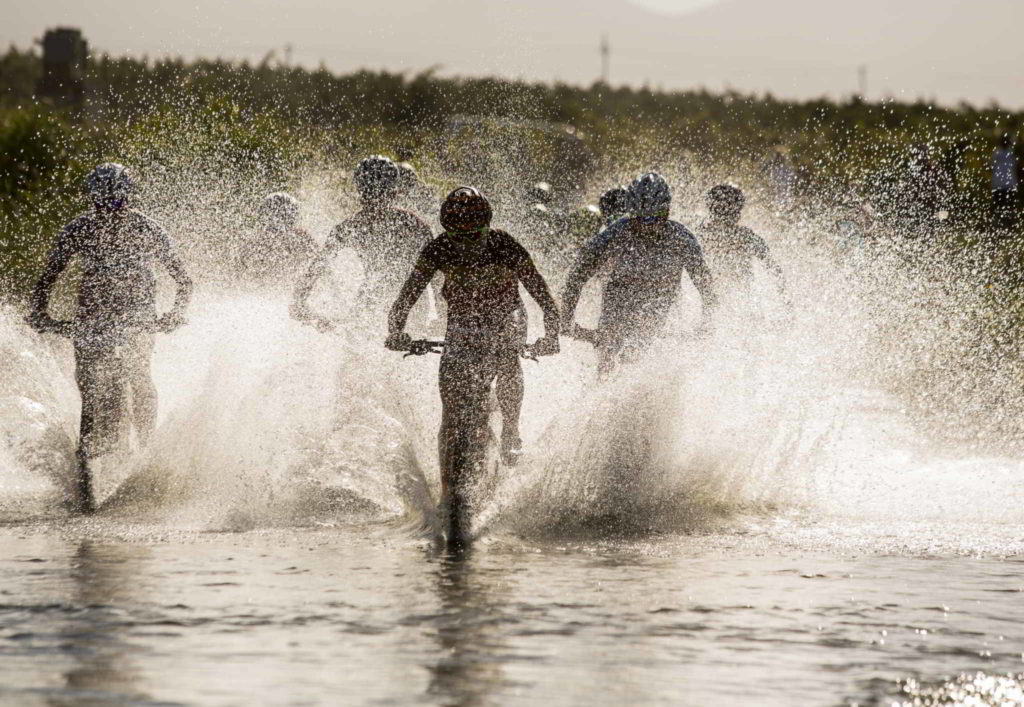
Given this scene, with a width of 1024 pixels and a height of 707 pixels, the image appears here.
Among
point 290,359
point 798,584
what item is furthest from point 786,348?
point 798,584

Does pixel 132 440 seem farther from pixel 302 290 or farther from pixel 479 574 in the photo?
pixel 479 574

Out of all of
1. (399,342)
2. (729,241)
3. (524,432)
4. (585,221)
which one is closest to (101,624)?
(399,342)

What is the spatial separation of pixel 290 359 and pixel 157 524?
3.14 metres

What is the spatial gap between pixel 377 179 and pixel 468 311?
265cm

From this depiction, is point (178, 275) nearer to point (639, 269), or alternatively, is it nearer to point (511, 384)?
point (511, 384)

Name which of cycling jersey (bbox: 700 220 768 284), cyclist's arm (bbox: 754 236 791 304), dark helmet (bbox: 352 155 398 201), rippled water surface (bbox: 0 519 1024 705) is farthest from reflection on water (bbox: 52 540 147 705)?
cycling jersey (bbox: 700 220 768 284)

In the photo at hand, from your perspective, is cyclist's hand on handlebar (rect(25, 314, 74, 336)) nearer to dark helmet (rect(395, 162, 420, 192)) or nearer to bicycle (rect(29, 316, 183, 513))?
bicycle (rect(29, 316, 183, 513))

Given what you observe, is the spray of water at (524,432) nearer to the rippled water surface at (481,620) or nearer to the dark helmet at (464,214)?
the rippled water surface at (481,620)

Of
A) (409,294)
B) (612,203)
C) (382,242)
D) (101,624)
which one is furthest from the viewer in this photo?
(612,203)

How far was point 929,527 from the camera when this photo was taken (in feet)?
37.5

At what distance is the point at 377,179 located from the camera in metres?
13.3

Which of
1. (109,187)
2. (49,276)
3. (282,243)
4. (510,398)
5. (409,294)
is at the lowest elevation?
(510,398)

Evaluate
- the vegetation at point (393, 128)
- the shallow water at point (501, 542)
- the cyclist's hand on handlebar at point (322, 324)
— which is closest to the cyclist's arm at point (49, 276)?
the shallow water at point (501, 542)

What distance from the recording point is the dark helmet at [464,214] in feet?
35.7
